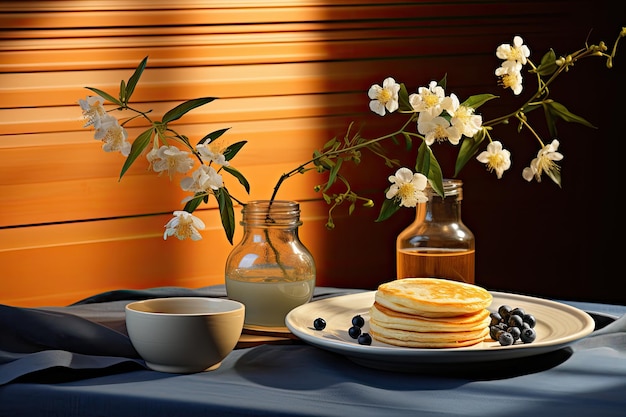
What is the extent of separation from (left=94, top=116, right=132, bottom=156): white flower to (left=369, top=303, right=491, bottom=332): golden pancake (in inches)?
15.1

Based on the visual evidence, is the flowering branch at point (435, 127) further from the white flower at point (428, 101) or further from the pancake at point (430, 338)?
the pancake at point (430, 338)

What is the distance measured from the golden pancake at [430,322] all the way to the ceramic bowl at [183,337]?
171mm

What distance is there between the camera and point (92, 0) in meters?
2.18

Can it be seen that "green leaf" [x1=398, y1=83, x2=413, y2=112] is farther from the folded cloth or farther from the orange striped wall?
the orange striped wall

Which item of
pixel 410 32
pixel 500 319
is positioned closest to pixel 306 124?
pixel 410 32

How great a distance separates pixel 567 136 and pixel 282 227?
1.93 m

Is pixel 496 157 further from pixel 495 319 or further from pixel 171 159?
pixel 171 159

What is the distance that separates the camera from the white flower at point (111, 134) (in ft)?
3.68

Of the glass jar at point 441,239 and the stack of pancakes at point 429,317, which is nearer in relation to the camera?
the stack of pancakes at point 429,317

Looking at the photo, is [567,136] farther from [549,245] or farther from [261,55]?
[261,55]

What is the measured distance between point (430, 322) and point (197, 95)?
57.6 inches

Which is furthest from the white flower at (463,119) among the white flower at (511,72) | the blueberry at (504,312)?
the blueberry at (504,312)

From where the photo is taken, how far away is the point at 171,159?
113 centimetres

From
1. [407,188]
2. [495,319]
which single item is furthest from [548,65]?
[495,319]
